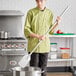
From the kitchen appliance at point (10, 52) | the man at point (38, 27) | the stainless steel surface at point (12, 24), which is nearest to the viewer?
the man at point (38, 27)

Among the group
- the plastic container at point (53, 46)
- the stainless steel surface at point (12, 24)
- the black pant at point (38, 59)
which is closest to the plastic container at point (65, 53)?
the plastic container at point (53, 46)

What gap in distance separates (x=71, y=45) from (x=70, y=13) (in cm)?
54

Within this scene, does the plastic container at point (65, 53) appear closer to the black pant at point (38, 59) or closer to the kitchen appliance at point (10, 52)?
the kitchen appliance at point (10, 52)

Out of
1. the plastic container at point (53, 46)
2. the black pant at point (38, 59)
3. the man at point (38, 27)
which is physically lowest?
the black pant at point (38, 59)

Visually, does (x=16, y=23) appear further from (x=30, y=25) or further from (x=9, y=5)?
(x=30, y=25)

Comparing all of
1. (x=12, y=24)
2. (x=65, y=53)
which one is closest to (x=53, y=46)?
(x=65, y=53)

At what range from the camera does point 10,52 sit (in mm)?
3496

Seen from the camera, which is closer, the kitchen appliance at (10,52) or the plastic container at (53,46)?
the kitchen appliance at (10,52)

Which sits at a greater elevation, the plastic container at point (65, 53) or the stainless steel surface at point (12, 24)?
the stainless steel surface at point (12, 24)

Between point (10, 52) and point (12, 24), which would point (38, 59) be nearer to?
point (10, 52)

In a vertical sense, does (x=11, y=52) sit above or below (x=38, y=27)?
below

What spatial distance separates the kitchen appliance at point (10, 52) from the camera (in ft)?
11.4

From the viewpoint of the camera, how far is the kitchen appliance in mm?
3471

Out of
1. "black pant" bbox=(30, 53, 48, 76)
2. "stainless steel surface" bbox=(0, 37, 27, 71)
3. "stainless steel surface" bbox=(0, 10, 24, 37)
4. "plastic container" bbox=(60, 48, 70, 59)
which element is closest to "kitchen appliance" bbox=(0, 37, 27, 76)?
"stainless steel surface" bbox=(0, 37, 27, 71)
